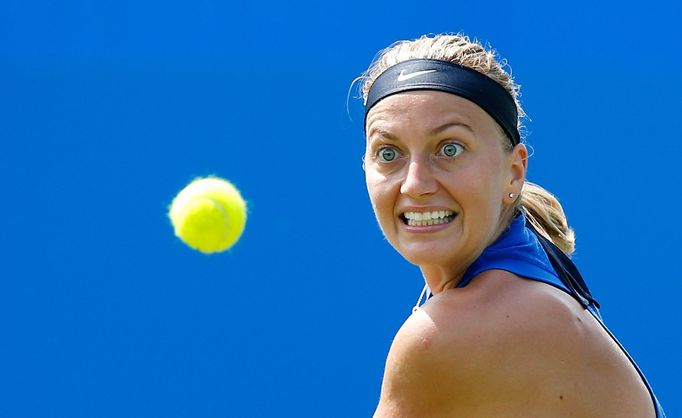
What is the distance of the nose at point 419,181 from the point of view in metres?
1.98

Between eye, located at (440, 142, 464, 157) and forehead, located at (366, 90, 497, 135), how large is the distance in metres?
0.05

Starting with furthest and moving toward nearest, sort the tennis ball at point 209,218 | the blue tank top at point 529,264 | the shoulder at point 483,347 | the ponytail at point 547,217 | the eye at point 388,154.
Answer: the tennis ball at point 209,218 → the ponytail at point 547,217 → the eye at point 388,154 → the blue tank top at point 529,264 → the shoulder at point 483,347

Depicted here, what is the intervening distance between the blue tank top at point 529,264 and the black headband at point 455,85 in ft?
0.66

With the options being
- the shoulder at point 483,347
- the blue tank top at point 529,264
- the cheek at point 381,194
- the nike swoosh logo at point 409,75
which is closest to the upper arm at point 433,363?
the shoulder at point 483,347

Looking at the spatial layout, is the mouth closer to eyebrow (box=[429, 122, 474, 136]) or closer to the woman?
the woman

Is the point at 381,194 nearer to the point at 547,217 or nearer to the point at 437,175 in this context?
the point at 437,175

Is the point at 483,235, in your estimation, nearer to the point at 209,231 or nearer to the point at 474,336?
the point at 474,336

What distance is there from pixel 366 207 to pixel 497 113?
2207 mm

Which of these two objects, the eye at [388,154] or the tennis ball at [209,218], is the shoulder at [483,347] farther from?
the tennis ball at [209,218]

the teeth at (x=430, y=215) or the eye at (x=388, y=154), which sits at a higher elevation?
the eye at (x=388, y=154)

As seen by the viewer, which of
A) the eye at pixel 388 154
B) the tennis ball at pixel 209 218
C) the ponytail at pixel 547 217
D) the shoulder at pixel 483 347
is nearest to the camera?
the shoulder at pixel 483 347

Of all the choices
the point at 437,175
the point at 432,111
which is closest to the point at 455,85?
the point at 432,111

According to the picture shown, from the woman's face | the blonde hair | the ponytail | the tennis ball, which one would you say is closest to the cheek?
the woman's face

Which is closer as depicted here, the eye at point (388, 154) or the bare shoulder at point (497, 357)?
the bare shoulder at point (497, 357)
